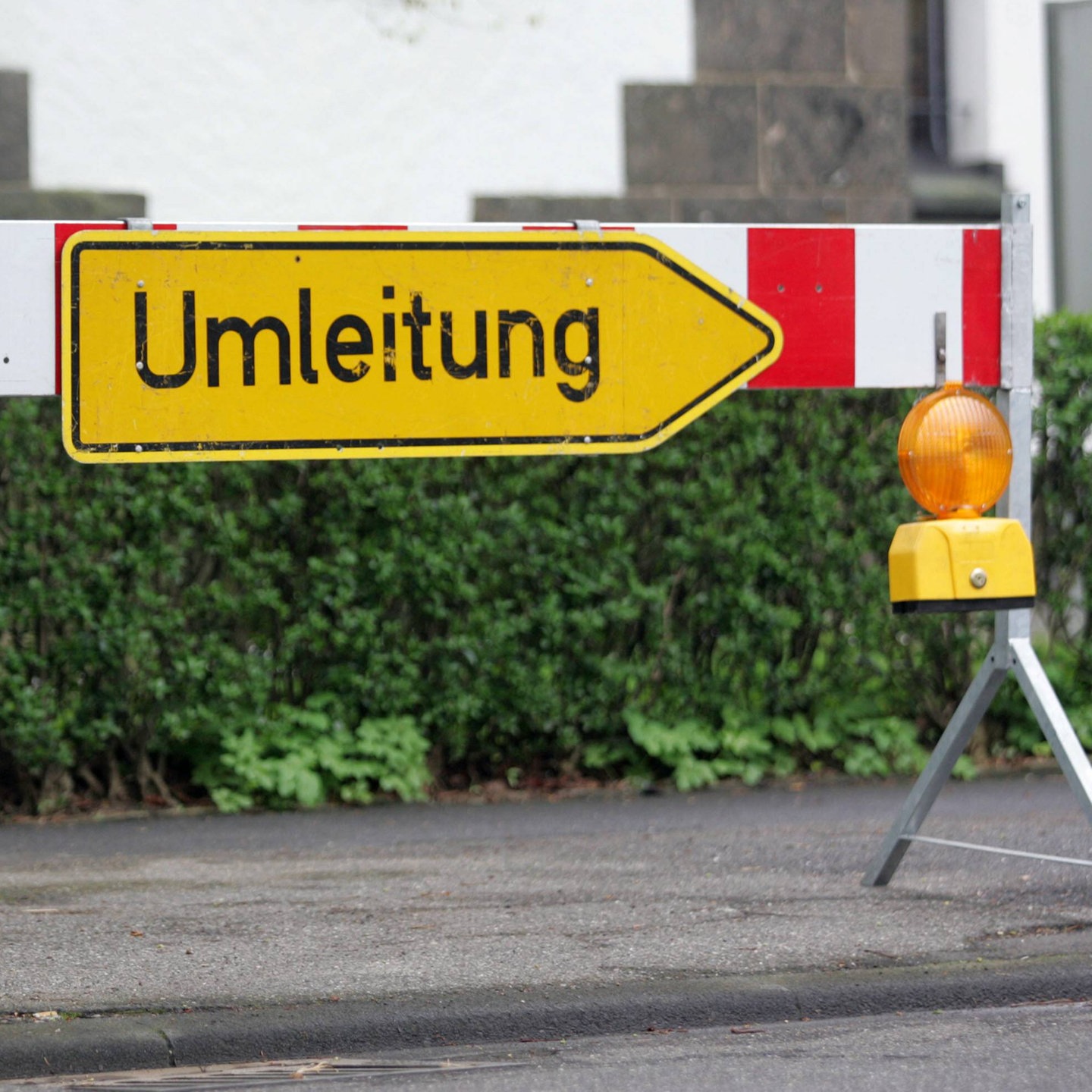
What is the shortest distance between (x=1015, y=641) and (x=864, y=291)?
1.08 meters

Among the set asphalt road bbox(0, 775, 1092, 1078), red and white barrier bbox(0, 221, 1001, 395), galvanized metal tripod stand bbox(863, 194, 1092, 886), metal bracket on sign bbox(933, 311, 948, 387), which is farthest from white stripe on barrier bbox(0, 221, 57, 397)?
galvanized metal tripod stand bbox(863, 194, 1092, 886)

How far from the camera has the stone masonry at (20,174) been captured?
8023 mm

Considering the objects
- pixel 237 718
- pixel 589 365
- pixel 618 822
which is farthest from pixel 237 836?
pixel 589 365

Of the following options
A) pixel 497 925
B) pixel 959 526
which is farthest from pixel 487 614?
pixel 959 526

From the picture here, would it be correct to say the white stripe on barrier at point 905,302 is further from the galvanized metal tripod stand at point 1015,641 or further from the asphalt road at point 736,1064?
the asphalt road at point 736,1064

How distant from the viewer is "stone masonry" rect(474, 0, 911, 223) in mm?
8664

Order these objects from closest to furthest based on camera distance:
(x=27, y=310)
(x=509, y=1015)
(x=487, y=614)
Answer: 1. (x=509, y=1015)
2. (x=27, y=310)
3. (x=487, y=614)

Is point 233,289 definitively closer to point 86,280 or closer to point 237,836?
point 86,280

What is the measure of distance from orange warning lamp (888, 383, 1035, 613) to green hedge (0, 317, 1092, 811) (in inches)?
97.8

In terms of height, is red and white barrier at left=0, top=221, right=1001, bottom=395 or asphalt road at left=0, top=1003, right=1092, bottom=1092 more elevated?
red and white barrier at left=0, top=221, right=1001, bottom=395

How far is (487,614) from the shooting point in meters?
7.11

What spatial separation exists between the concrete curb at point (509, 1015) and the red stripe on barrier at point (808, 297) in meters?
1.67

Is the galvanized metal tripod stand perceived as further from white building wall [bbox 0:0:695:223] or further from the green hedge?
white building wall [bbox 0:0:695:223]

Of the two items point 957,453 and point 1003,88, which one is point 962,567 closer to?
point 957,453
